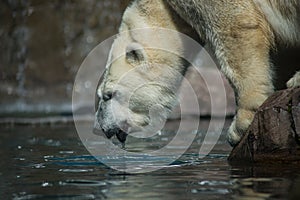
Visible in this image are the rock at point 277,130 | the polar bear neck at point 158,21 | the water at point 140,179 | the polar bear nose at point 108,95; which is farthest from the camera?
the polar bear nose at point 108,95

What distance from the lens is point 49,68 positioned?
35.9ft

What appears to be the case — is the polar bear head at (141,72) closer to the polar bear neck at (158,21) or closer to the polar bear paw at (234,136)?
the polar bear neck at (158,21)

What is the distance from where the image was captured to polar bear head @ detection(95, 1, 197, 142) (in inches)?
179

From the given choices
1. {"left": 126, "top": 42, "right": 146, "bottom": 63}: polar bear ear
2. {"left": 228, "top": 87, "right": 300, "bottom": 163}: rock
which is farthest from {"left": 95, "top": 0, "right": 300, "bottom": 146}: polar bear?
{"left": 228, "top": 87, "right": 300, "bottom": 163}: rock

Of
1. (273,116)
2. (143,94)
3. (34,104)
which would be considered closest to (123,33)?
(143,94)

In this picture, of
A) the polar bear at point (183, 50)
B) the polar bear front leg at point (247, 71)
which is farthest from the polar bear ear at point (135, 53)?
the polar bear front leg at point (247, 71)

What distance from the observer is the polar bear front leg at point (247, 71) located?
4.10 metres

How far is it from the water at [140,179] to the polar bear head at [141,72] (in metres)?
0.31

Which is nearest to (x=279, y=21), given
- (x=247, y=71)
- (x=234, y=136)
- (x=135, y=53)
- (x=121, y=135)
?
(x=247, y=71)

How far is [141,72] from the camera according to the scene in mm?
4633

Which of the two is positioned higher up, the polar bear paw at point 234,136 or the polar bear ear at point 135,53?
the polar bear ear at point 135,53

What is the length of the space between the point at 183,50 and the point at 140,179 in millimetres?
1285

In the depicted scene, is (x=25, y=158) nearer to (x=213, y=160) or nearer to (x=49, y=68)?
(x=213, y=160)

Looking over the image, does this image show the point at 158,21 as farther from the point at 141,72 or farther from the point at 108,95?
the point at 108,95
